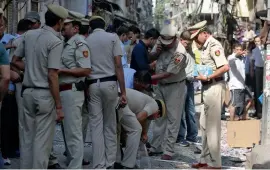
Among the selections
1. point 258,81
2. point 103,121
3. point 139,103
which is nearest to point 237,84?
point 258,81

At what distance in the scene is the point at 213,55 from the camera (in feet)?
27.9

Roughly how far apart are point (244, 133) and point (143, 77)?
220 cm

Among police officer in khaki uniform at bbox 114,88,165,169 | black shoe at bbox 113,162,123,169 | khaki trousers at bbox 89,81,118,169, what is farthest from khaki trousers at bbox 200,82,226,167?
khaki trousers at bbox 89,81,118,169

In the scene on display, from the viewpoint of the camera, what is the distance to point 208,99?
338 inches

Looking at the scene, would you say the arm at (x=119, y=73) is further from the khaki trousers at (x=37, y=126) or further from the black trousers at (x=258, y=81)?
the black trousers at (x=258, y=81)

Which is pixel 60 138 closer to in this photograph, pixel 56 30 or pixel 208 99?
pixel 208 99

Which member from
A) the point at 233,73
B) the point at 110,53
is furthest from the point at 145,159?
the point at 233,73

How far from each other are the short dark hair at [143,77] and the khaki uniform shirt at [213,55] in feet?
2.94

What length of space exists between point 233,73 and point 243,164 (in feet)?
18.9

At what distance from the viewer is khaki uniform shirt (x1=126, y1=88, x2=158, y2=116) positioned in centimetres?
845

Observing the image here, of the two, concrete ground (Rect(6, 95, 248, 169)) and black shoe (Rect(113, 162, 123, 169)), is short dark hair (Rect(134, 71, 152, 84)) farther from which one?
black shoe (Rect(113, 162, 123, 169))

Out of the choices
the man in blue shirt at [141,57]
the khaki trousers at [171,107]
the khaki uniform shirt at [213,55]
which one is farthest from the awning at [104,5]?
the khaki uniform shirt at [213,55]

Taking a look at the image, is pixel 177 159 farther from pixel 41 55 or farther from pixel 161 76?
pixel 41 55

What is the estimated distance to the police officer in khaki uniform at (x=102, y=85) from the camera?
793 centimetres
